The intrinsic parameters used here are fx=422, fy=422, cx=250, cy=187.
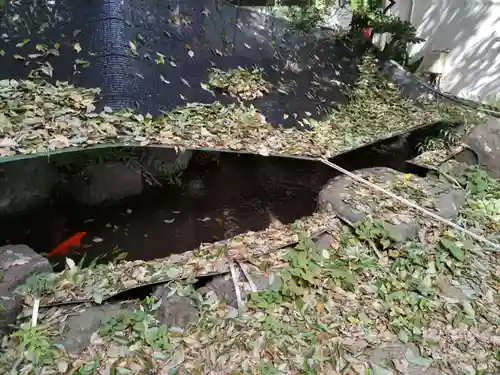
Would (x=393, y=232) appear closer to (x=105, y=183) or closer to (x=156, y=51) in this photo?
(x=156, y=51)

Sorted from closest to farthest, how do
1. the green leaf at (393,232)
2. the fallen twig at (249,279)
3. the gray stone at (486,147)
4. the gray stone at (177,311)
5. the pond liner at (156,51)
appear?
the gray stone at (177,311) → the fallen twig at (249,279) → the green leaf at (393,232) → the pond liner at (156,51) → the gray stone at (486,147)

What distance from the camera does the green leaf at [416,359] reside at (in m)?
2.71

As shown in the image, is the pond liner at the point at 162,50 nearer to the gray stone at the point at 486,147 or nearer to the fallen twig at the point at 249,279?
the gray stone at the point at 486,147

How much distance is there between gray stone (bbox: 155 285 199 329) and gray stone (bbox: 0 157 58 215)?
104 inches

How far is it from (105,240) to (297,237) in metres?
2.17

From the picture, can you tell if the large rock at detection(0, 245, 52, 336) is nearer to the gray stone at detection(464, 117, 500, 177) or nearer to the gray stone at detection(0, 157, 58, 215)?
the gray stone at detection(0, 157, 58, 215)

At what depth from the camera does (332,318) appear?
2979 millimetres

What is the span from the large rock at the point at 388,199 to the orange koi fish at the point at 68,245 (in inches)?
98.8

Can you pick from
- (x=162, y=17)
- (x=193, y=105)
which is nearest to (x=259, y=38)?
(x=162, y=17)

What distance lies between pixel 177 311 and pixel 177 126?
5.22ft

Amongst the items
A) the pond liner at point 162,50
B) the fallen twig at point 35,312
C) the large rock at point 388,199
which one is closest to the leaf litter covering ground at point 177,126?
the pond liner at point 162,50

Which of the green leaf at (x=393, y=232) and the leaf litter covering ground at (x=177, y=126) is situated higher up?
the leaf litter covering ground at (x=177, y=126)

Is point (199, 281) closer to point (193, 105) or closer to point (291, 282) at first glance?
point (291, 282)

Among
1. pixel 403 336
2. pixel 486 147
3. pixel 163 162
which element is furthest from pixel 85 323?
pixel 486 147
